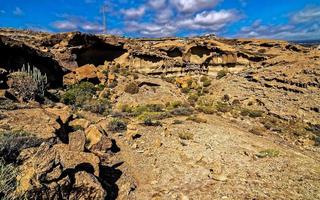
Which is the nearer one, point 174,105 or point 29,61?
point 174,105

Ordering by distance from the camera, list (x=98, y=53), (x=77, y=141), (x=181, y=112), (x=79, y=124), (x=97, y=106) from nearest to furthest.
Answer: (x=77, y=141) → (x=79, y=124) → (x=181, y=112) → (x=97, y=106) → (x=98, y=53)

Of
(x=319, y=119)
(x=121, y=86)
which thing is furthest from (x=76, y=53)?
(x=319, y=119)

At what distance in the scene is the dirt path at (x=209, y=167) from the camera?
752 centimetres

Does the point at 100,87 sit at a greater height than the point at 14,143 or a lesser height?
lesser

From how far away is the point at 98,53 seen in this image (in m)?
25.9

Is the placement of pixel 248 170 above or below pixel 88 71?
below

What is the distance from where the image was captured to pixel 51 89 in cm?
1947

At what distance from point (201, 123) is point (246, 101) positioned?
710 cm

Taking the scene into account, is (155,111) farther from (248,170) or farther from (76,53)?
(76,53)

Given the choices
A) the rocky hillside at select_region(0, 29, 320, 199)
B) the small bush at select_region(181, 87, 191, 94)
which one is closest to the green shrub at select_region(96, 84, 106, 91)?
the rocky hillside at select_region(0, 29, 320, 199)

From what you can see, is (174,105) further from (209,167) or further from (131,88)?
(209,167)

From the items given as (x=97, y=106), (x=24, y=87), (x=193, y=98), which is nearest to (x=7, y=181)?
(x=24, y=87)

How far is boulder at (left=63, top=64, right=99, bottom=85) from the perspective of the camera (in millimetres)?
21156

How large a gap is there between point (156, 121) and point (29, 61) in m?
10.7
